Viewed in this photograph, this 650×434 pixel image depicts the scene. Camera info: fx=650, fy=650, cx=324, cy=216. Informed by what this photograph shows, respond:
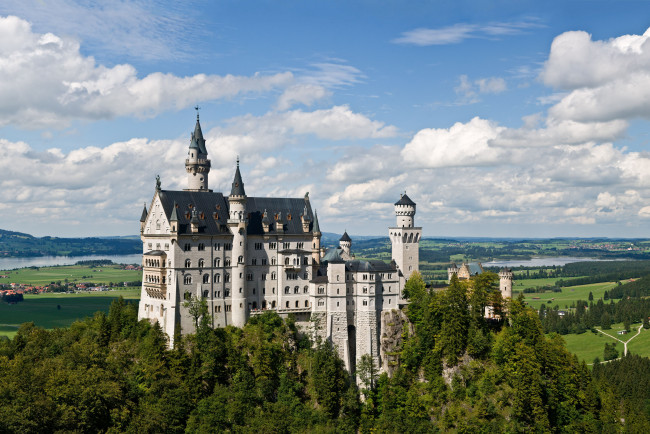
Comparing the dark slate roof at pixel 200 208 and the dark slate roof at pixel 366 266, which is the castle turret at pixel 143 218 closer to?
the dark slate roof at pixel 200 208

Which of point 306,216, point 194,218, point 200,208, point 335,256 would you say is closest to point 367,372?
point 335,256

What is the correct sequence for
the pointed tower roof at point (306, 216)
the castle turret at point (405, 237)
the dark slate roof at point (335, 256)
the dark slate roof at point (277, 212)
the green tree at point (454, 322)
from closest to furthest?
the green tree at point (454, 322)
the dark slate roof at point (335, 256)
the dark slate roof at point (277, 212)
the pointed tower roof at point (306, 216)
the castle turret at point (405, 237)

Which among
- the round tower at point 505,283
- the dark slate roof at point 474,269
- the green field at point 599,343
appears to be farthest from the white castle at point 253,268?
the green field at point 599,343

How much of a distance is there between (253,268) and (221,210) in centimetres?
1059

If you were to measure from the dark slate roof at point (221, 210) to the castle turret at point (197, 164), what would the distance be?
553 cm

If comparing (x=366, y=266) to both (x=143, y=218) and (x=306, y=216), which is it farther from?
(x=143, y=218)

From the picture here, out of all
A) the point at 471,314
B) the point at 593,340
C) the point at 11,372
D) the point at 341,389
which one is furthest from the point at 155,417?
the point at 593,340

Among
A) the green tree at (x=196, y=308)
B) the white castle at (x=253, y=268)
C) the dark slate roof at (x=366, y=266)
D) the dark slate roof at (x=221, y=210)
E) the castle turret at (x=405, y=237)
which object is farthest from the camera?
the castle turret at (x=405, y=237)

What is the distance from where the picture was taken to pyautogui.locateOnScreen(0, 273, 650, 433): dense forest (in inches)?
3371

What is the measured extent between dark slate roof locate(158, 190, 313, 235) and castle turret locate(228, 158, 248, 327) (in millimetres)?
2069

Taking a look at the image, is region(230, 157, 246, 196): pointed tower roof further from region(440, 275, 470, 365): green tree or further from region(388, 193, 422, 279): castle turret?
region(440, 275, 470, 365): green tree

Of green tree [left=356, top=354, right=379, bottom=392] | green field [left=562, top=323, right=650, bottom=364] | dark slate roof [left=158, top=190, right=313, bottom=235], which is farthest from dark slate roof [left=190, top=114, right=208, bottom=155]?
green field [left=562, top=323, right=650, bottom=364]

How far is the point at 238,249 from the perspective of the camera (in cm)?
10031

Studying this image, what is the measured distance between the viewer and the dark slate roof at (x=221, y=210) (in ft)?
320
